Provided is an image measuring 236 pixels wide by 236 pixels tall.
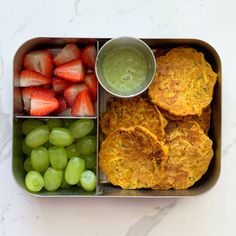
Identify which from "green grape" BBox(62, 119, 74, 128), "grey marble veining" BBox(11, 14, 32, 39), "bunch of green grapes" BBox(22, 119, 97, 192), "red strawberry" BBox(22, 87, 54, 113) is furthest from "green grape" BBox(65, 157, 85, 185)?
"grey marble veining" BBox(11, 14, 32, 39)

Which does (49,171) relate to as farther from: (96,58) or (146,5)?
(146,5)

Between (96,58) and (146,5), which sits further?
(146,5)

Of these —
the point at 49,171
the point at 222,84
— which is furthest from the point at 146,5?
the point at 49,171

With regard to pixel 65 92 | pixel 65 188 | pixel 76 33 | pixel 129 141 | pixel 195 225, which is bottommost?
pixel 195 225

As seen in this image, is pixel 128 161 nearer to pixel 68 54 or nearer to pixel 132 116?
pixel 132 116

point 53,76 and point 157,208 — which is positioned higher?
point 53,76

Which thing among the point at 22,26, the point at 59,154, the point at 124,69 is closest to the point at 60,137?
the point at 59,154
